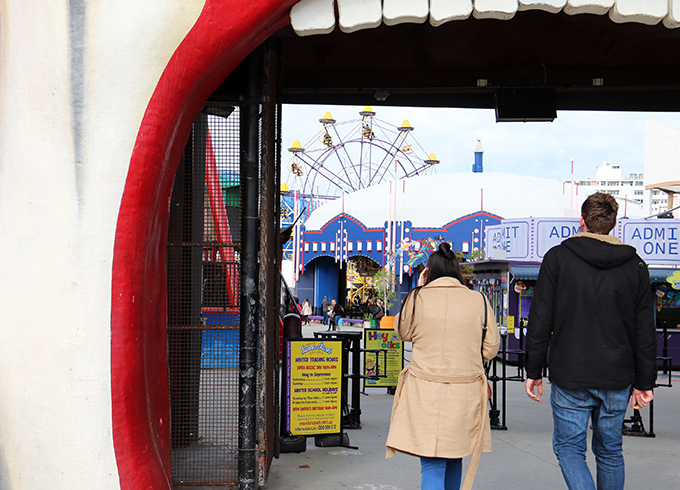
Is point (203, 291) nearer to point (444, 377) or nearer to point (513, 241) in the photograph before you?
point (444, 377)

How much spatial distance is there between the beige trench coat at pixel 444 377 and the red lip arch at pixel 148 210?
4.75 feet

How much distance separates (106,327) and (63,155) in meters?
0.95

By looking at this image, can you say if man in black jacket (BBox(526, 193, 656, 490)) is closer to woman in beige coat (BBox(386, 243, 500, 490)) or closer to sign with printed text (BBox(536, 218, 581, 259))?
woman in beige coat (BBox(386, 243, 500, 490))

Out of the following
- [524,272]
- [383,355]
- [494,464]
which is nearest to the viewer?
[494,464]

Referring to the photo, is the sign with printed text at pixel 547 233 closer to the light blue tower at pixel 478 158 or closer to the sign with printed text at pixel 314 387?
the sign with printed text at pixel 314 387

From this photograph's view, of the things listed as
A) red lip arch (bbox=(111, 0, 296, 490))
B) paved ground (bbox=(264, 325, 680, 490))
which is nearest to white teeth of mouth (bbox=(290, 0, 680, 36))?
red lip arch (bbox=(111, 0, 296, 490))

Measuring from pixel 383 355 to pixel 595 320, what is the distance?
6.52 m

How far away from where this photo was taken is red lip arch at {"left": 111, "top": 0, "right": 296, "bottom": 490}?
141 inches

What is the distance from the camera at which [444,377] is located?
3832 mm

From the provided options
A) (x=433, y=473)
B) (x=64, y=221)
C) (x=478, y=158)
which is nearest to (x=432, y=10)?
(x=64, y=221)

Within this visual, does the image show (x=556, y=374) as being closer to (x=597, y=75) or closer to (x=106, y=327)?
(x=106, y=327)

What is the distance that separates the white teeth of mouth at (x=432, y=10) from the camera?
3.84 meters

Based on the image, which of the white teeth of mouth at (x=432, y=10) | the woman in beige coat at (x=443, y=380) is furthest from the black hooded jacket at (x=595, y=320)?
the white teeth of mouth at (x=432, y=10)

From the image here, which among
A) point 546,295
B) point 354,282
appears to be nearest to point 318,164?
point 354,282
